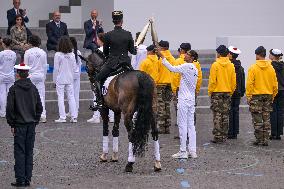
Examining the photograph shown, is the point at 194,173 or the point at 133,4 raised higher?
the point at 133,4

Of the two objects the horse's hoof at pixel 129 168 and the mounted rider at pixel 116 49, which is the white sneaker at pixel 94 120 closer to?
the mounted rider at pixel 116 49

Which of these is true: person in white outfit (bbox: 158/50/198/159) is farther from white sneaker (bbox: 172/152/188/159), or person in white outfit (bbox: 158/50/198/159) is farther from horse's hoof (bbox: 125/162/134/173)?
horse's hoof (bbox: 125/162/134/173)

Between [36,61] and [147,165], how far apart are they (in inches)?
246

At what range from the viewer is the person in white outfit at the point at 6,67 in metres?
20.8

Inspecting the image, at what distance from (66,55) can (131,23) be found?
6387 millimetres

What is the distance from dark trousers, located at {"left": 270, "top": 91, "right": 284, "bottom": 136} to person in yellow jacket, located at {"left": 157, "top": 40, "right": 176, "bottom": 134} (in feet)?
7.36

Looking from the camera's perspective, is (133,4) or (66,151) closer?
(66,151)

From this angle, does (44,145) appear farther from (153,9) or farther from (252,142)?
(153,9)

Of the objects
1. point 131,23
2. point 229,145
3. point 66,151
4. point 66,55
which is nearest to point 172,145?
point 229,145

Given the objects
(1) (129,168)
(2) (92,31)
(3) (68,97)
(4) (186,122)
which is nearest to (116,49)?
(4) (186,122)

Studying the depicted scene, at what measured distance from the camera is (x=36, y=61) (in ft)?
64.8

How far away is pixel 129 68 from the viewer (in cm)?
1455

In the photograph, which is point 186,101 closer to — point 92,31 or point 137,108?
point 137,108

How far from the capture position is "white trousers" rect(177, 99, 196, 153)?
15102 mm
